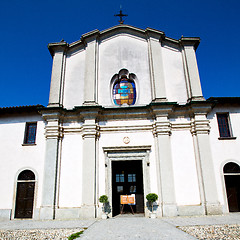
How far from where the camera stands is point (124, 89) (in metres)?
14.8

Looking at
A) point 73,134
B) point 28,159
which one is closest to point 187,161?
point 73,134

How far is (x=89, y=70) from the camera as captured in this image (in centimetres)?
1448

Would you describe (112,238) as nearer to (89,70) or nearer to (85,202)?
(85,202)

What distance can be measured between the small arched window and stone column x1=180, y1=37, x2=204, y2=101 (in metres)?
3.75

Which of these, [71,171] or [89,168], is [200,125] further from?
[71,171]

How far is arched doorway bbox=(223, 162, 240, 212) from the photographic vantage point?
482 inches

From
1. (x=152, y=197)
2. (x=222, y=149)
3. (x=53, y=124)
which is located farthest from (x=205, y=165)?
(x=53, y=124)

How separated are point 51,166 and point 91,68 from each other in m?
7.03

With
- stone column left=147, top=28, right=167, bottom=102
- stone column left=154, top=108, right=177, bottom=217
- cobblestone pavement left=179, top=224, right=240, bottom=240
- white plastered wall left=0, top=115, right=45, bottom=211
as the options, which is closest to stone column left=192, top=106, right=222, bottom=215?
stone column left=154, top=108, right=177, bottom=217

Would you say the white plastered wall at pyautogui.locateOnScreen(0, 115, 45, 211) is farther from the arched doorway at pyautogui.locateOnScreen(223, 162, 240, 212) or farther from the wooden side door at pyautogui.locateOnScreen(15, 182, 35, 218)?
the arched doorway at pyautogui.locateOnScreen(223, 162, 240, 212)

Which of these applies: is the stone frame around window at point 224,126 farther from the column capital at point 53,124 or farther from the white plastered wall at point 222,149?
the column capital at point 53,124

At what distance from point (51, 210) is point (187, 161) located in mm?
8431

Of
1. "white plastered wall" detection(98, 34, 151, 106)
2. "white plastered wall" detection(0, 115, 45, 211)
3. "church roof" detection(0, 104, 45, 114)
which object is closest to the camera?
"white plastered wall" detection(0, 115, 45, 211)

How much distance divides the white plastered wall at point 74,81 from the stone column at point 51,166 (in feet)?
5.09
